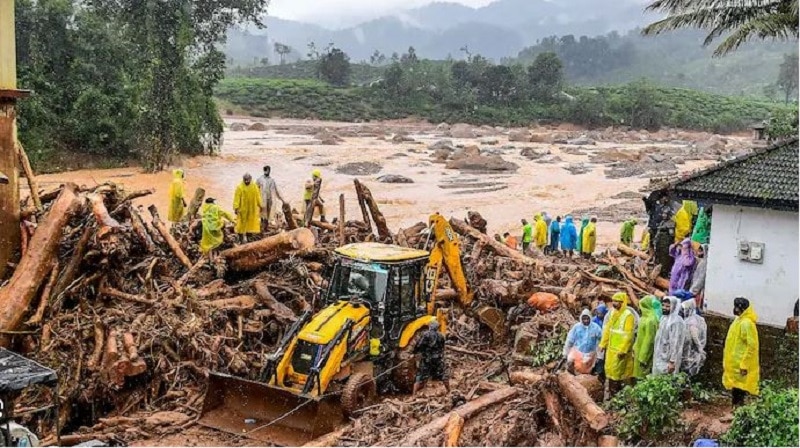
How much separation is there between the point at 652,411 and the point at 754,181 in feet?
13.2

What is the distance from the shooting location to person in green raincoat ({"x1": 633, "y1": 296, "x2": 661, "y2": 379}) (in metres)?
10.1

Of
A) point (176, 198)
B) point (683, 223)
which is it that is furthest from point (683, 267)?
point (176, 198)

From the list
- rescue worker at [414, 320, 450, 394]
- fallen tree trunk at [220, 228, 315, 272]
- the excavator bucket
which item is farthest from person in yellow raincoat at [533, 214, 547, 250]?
the excavator bucket

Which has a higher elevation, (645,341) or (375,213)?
(375,213)

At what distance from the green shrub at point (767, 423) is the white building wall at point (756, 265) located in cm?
274

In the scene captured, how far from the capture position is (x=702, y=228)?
49.2 feet

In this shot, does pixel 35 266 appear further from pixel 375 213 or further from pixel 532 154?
pixel 532 154

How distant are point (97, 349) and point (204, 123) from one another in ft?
115

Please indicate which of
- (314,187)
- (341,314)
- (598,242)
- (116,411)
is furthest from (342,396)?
(598,242)

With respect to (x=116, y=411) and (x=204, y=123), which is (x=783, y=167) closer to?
(x=116, y=411)

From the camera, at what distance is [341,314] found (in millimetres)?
10750

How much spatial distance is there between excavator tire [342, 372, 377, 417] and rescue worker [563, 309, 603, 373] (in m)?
2.56

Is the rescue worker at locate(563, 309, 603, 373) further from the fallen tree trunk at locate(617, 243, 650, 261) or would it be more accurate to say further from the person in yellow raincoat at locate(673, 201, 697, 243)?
the fallen tree trunk at locate(617, 243, 650, 261)

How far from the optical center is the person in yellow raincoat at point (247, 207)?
15.7 m
